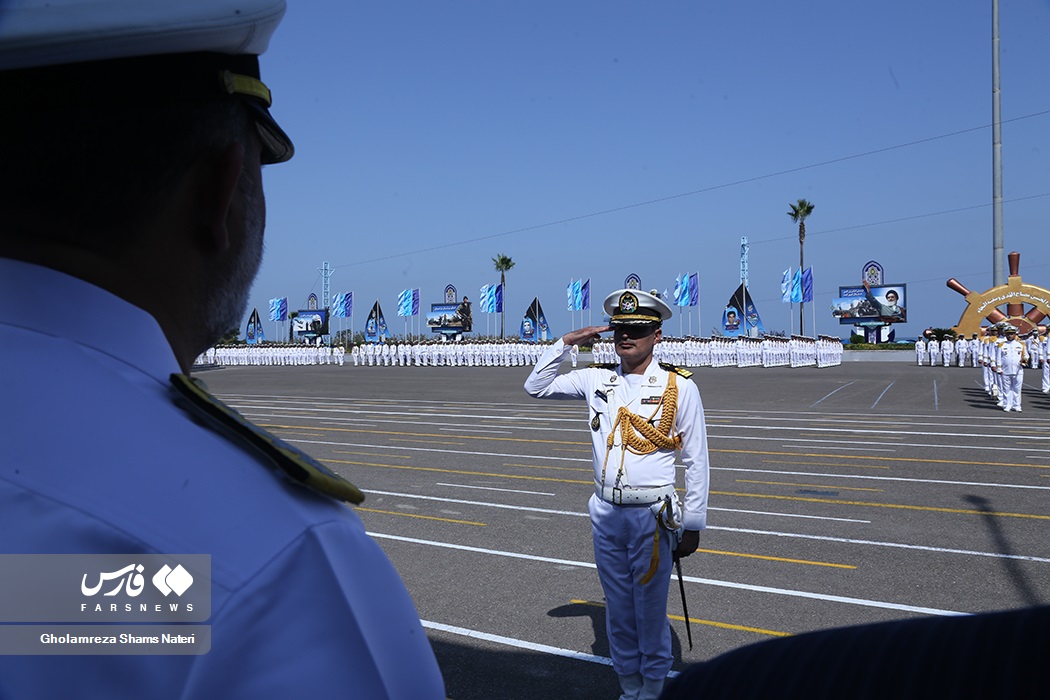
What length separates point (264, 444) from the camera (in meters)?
0.81

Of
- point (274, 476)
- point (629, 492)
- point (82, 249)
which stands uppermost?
point (82, 249)

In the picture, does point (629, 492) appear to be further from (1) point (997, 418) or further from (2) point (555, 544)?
(1) point (997, 418)

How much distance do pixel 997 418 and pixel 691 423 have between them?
1753 centimetres

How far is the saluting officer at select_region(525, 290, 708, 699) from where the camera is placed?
15.1 ft

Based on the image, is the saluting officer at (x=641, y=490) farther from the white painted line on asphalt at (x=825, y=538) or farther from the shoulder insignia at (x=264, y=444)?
the shoulder insignia at (x=264, y=444)

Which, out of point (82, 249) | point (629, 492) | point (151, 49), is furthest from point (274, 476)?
point (629, 492)

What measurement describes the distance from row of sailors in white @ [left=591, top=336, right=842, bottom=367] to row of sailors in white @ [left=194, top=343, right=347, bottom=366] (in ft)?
77.7

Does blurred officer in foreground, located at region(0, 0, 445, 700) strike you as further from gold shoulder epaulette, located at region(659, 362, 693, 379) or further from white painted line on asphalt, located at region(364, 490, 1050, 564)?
white painted line on asphalt, located at region(364, 490, 1050, 564)

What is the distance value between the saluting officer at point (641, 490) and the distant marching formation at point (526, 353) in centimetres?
3825

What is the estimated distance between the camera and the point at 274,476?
31.0 inches

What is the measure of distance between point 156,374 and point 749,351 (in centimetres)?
4844

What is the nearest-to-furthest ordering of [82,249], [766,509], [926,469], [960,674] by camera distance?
1. [960,674]
2. [82,249]
3. [766,509]
4. [926,469]
